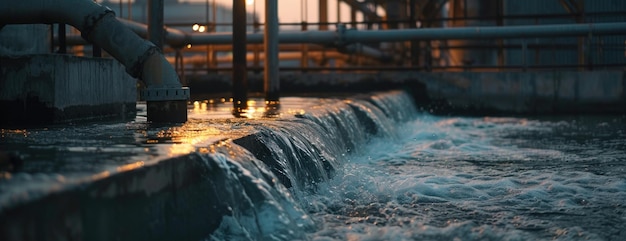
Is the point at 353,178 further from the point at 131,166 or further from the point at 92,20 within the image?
the point at 131,166

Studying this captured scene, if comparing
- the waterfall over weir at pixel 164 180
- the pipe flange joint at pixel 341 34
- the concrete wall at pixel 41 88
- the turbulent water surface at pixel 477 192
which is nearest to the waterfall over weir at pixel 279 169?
the waterfall over weir at pixel 164 180

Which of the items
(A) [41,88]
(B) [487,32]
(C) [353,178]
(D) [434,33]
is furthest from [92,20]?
(B) [487,32]

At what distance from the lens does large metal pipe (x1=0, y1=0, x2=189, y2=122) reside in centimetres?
586

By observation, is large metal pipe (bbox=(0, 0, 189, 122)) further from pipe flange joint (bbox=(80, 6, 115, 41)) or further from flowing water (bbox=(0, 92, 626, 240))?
flowing water (bbox=(0, 92, 626, 240))

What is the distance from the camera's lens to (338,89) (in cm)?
1631

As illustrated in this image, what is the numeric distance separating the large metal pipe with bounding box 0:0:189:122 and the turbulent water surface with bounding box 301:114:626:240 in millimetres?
1443

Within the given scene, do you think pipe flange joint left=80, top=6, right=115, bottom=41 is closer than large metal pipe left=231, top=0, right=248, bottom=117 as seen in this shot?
Yes

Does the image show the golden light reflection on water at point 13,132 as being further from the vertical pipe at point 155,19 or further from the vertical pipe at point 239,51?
the vertical pipe at point 239,51

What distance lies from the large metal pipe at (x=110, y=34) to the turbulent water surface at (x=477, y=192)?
4.74ft

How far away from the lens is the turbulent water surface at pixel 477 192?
4.41 m

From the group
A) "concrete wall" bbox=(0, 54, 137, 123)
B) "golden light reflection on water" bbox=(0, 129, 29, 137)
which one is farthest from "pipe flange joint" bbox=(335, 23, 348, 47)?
"golden light reflection on water" bbox=(0, 129, 29, 137)

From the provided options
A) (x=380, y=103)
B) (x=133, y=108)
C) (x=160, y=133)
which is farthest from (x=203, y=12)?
(x=160, y=133)

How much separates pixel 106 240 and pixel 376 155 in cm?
582

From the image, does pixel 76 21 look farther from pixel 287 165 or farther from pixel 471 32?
pixel 471 32
